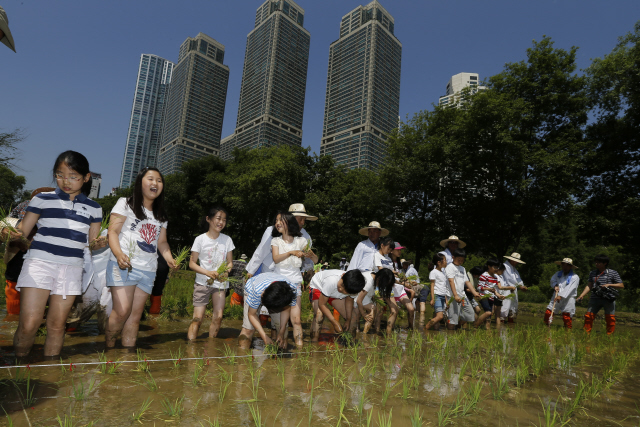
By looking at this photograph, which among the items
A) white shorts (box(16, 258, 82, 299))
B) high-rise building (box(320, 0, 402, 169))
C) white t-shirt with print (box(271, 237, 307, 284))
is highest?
high-rise building (box(320, 0, 402, 169))

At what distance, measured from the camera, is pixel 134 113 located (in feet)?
430

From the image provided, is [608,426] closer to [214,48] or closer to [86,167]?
[86,167]

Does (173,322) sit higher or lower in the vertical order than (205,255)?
lower

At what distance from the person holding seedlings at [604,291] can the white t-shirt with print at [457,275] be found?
2744 mm

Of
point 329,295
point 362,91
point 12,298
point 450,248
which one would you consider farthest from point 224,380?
point 362,91

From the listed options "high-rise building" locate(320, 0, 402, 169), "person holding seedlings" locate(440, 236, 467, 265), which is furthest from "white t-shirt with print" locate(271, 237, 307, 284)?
"high-rise building" locate(320, 0, 402, 169)

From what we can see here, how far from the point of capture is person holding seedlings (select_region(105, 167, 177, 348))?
3678 mm

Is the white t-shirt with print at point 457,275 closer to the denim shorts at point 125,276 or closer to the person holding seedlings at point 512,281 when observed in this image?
the person holding seedlings at point 512,281

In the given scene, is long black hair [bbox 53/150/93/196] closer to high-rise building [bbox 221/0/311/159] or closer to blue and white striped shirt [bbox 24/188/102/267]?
blue and white striped shirt [bbox 24/188/102/267]

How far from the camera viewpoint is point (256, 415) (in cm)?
227

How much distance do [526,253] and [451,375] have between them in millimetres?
39070

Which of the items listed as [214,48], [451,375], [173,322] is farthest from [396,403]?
[214,48]

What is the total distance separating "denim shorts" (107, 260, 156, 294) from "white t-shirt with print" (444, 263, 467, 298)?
6005mm

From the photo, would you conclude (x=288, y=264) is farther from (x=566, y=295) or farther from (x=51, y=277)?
(x=566, y=295)
